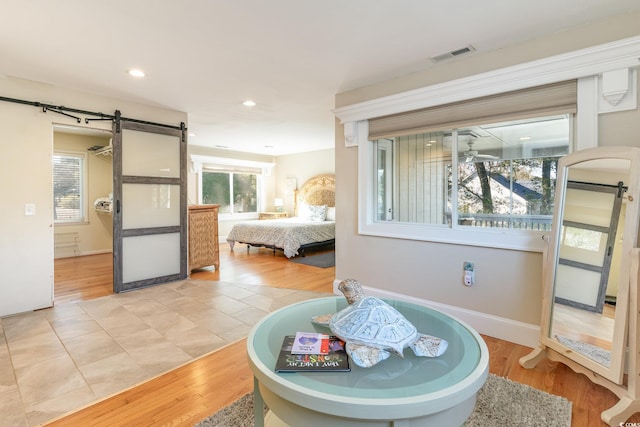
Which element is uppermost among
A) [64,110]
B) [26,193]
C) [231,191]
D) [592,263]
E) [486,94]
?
[64,110]

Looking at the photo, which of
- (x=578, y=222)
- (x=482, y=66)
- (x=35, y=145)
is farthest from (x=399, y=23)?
(x=35, y=145)

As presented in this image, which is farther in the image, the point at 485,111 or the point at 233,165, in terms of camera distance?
the point at 233,165

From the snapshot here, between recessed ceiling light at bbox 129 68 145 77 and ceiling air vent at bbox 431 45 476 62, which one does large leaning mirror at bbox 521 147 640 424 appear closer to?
ceiling air vent at bbox 431 45 476 62

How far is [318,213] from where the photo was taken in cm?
731

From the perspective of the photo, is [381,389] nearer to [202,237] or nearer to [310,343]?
[310,343]

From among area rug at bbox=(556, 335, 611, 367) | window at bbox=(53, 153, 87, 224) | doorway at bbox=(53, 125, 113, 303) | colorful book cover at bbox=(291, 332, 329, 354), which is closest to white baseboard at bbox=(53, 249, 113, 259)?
doorway at bbox=(53, 125, 113, 303)

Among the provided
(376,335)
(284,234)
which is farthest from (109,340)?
(284,234)

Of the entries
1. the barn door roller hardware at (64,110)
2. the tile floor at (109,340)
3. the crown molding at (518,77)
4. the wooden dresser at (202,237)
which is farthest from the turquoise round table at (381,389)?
the wooden dresser at (202,237)

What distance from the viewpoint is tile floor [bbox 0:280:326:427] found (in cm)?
186

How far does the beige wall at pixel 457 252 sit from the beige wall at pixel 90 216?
5334mm

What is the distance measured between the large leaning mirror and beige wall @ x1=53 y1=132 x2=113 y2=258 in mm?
7202

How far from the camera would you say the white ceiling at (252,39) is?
200 cm

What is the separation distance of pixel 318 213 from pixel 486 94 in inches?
200

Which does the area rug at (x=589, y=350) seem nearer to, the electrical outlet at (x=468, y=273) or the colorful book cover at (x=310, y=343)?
the electrical outlet at (x=468, y=273)
